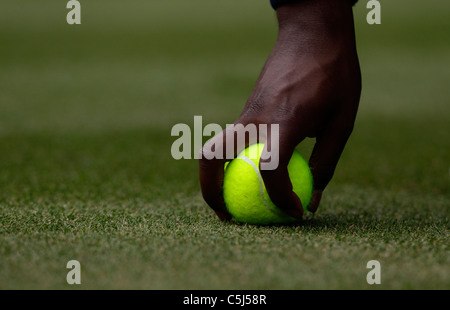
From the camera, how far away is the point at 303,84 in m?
2.35

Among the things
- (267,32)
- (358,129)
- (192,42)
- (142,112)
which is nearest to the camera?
(358,129)

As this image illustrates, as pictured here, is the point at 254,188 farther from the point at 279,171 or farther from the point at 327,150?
the point at 327,150

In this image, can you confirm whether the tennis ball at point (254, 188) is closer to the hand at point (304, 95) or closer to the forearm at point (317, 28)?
the hand at point (304, 95)

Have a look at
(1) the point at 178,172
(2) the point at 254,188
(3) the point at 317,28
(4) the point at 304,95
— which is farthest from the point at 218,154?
(1) the point at 178,172

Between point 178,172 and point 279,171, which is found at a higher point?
point 178,172

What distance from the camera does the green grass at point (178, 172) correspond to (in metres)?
1.93

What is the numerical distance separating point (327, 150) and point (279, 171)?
14.5 inches

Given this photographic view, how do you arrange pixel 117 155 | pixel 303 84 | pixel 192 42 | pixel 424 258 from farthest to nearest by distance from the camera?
1. pixel 192 42
2. pixel 117 155
3. pixel 303 84
4. pixel 424 258

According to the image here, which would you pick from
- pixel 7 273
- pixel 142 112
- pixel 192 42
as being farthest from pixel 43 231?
pixel 192 42

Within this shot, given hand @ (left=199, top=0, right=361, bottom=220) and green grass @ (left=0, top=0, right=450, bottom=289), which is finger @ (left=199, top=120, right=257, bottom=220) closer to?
hand @ (left=199, top=0, right=361, bottom=220)

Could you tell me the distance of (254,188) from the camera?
2430 mm

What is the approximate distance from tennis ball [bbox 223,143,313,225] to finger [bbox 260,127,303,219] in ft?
0.31
